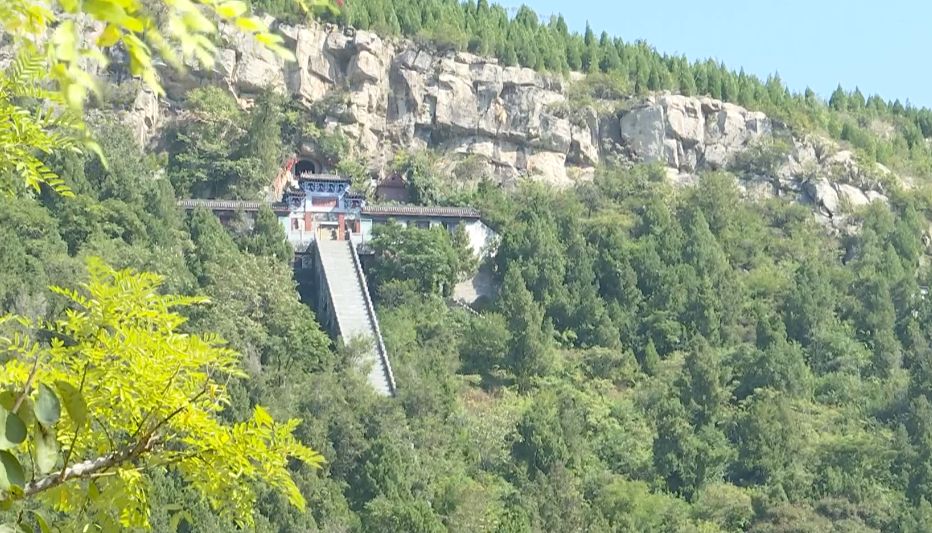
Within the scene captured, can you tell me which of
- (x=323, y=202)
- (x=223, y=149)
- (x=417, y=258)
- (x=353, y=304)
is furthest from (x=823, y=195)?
(x=223, y=149)

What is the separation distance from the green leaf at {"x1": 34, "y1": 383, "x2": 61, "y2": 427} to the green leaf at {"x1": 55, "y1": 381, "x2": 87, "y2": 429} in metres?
0.17

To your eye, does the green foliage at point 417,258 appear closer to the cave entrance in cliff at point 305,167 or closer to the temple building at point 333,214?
the temple building at point 333,214

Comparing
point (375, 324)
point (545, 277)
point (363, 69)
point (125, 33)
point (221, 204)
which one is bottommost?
point (375, 324)

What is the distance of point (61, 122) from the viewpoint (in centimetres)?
471

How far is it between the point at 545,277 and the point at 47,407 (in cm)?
2674

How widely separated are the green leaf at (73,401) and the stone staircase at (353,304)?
2226 centimetres

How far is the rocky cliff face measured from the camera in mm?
34594

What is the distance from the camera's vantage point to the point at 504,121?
116ft

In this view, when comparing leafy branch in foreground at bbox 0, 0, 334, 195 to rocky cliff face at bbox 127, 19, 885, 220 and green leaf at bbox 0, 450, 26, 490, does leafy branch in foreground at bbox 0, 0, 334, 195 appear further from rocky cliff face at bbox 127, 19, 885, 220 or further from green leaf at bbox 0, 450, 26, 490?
rocky cliff face at bbox 127, 19, 885, 220

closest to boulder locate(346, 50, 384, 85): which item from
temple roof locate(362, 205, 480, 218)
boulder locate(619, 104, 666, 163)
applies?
temple roof locate(362, 205, 480, 218)

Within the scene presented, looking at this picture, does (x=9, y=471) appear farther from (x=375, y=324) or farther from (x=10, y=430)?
(x=375, y=324)

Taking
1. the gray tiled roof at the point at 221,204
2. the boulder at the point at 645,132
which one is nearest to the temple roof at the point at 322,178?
the gray tiled roof at the point at 221,204

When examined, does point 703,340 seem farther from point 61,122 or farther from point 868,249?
point 61,122

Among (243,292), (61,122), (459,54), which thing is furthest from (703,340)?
(61,122)
